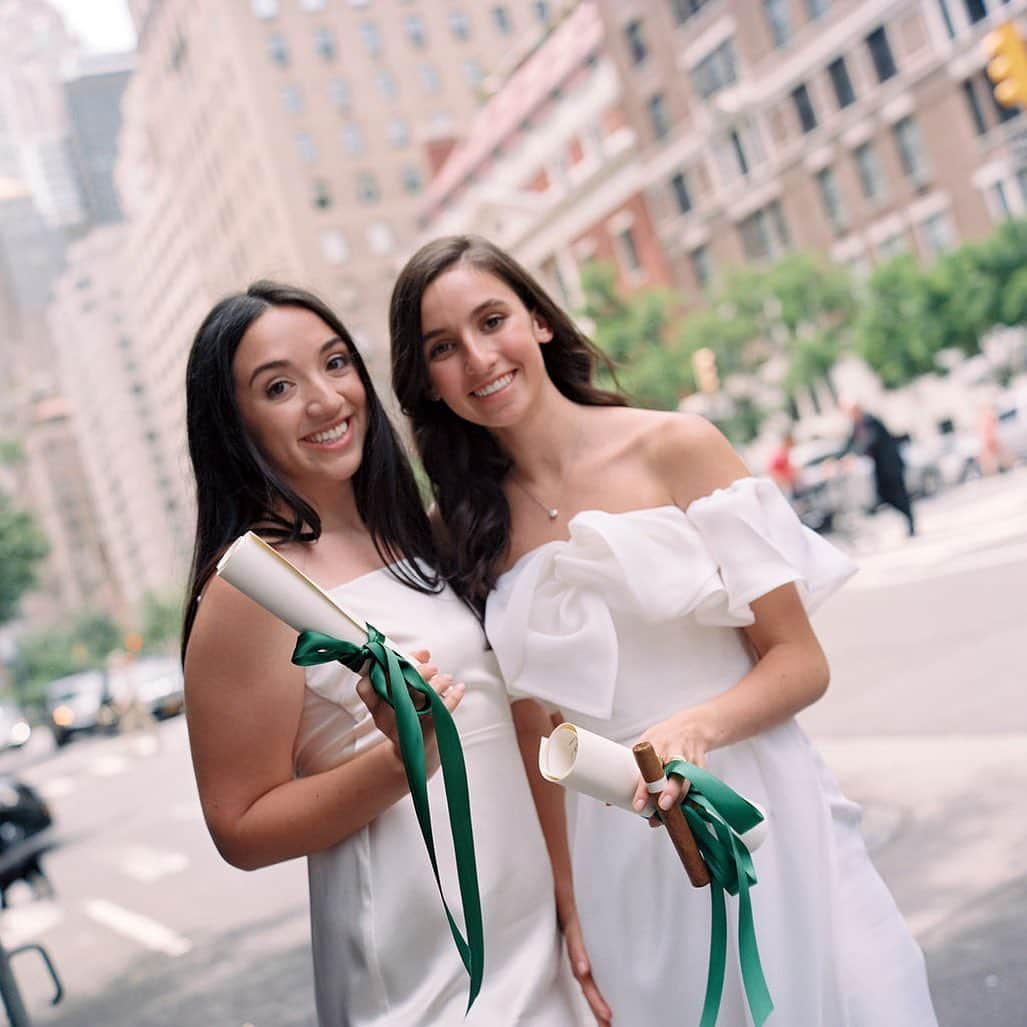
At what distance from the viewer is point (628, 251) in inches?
1700

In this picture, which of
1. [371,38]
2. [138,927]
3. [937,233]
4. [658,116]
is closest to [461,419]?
[138,927]

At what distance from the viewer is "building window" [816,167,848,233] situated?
3700 cm

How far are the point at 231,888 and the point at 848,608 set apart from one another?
262 inches

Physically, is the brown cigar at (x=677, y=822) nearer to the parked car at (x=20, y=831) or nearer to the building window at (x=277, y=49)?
the parked car at (x=20, y=831)

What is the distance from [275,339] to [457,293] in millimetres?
358

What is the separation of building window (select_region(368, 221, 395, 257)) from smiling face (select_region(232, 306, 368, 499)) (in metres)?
72.3

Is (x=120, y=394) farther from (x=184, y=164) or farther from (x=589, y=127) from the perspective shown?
(x=589, y=127)

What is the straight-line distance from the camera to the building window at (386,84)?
254 feet

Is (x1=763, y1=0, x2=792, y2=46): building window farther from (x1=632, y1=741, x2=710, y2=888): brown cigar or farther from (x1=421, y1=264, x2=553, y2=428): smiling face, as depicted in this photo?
(x1=632, y1=741, x2=710, y2=888): brown cigar

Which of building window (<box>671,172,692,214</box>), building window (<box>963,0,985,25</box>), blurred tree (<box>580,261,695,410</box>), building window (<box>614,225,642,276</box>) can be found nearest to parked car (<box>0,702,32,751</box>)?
blurred tree (<box>580,261,695,410</box>)

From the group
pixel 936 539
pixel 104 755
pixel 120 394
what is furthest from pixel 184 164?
pixel 936 539

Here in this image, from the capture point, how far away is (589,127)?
44.0 meters

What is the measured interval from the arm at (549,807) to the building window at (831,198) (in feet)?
119

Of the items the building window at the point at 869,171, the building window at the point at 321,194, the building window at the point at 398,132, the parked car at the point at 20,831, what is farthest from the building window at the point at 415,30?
the parked car at the point at 20,831
